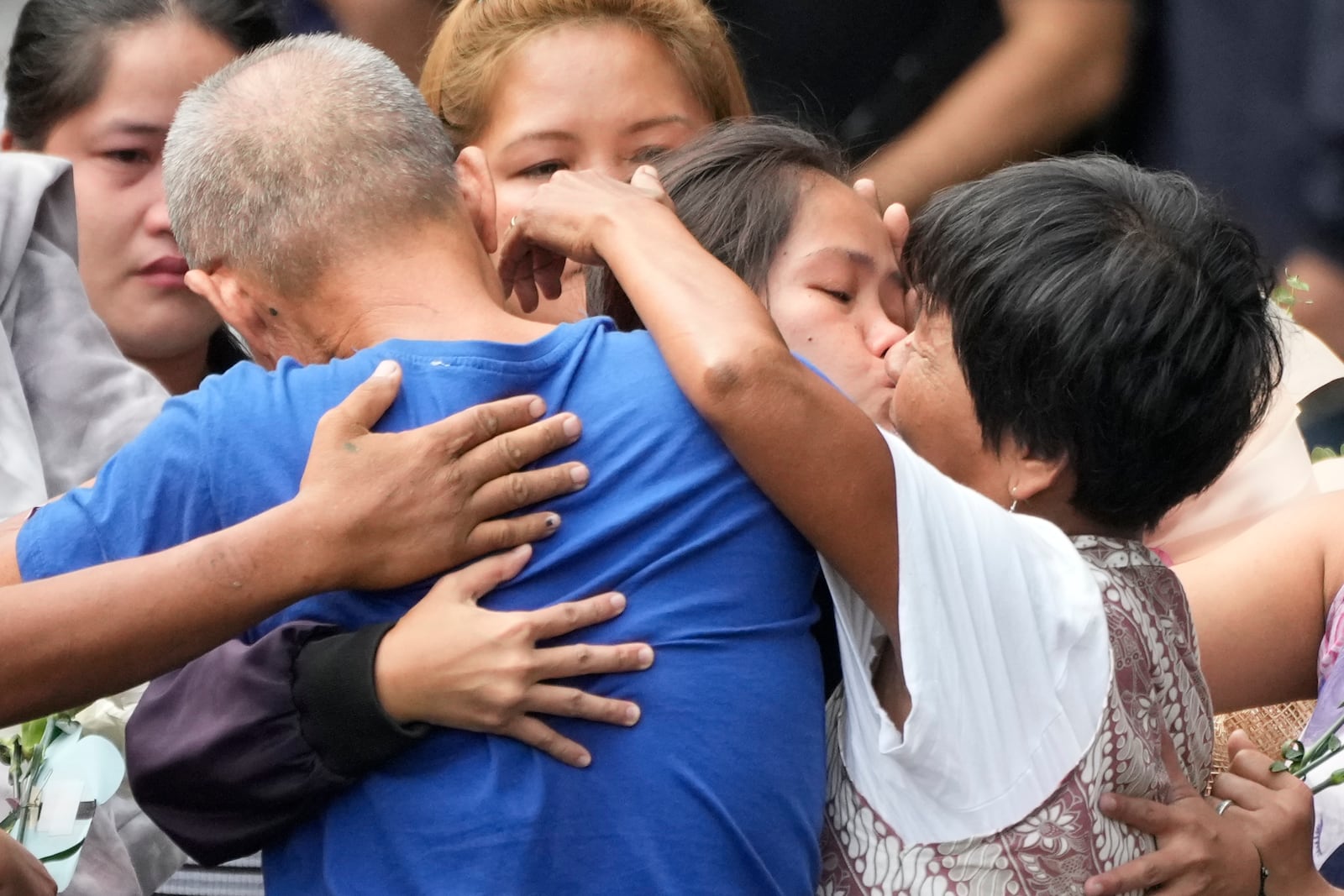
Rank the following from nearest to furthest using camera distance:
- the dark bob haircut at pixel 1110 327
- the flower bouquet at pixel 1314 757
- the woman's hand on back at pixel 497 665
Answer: the woman's hand on back at pixel 497 665 < the dark bob haircut at pixel 1110 327 < the flower bouquet at pixel 1314 757

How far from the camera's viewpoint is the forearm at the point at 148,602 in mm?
1321

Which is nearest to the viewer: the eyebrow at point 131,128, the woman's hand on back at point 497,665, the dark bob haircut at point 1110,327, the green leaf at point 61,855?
the woman's hand on back at point 497,665

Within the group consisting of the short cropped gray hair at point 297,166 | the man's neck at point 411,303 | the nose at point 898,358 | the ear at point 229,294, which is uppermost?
the short cropped gray hair at point 297,166

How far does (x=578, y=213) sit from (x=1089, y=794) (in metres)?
0.76

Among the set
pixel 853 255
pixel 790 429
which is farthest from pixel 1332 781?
pixel 790 429

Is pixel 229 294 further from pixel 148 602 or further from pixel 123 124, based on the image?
pixel 123 124

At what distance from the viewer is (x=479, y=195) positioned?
1.64 meters

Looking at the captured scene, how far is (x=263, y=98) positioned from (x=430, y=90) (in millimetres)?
1018

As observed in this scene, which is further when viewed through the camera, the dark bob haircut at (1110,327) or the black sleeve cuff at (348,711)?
the dark bob haircut at (1110,327)

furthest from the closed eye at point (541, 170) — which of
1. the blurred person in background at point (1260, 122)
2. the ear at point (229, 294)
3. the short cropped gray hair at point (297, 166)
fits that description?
the blurred person in background at point (1260, 122)

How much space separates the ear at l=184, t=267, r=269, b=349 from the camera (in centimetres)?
150

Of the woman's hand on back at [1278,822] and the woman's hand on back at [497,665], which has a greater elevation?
the woman's hand on back at [497,665]

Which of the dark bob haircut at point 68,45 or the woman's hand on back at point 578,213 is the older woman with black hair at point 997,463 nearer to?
the woman's hand on back at point 578,213

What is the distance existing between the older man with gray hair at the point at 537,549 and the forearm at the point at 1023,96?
5.83ft
